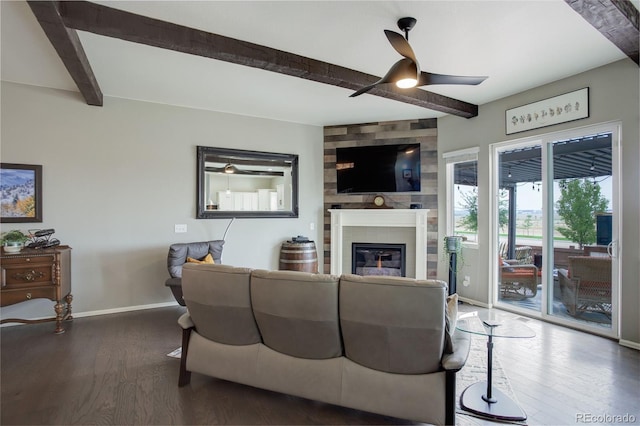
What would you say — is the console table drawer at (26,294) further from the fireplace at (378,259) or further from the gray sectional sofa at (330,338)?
the fireplace at (378,259)

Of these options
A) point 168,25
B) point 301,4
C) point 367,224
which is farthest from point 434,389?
point 367,224

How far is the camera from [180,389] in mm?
2475

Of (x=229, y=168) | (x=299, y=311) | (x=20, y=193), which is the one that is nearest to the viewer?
(x=299, y=311)

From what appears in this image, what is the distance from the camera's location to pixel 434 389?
6.29 ft

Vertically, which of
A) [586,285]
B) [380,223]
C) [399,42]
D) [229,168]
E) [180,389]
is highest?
[399,42]

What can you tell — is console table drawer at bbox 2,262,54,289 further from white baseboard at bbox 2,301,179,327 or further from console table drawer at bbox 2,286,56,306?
white baseboard at bbox 2,301,179,327

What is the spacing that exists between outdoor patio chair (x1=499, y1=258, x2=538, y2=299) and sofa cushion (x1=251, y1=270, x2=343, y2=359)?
3.37m

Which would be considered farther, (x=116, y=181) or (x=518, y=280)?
(x=518, y=280)

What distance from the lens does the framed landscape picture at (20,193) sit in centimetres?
384

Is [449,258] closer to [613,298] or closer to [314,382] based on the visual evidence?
[613,298]

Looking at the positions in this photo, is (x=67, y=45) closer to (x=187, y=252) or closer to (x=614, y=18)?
(x=187, y=252)

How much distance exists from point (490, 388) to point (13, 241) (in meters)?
4.60

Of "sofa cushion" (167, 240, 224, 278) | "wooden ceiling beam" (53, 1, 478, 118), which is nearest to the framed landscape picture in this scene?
"sofa cushion" (167, 240, 224, 278)

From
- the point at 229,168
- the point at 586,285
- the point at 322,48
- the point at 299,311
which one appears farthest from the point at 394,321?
the point at 229,168
